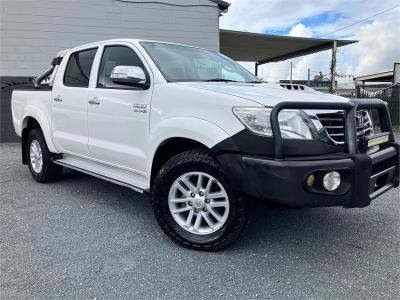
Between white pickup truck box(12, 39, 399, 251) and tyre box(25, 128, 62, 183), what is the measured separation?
860 millimetres

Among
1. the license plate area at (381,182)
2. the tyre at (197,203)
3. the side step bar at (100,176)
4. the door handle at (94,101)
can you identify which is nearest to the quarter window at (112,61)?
the door handle at (94,101)

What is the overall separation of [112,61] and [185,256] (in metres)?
2.30

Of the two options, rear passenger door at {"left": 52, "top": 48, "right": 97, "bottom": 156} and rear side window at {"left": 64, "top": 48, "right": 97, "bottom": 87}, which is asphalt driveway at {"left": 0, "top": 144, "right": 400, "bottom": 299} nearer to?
rear passenger door at {"left": 52, "top": 48, "right": 97, "bottom": 156}

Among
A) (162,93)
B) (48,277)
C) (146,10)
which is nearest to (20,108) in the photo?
(162,93)

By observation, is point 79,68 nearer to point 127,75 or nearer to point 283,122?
point 127,75

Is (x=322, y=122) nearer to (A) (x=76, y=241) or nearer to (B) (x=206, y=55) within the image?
(B) (x=206, y=55)

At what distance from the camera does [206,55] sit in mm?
4477

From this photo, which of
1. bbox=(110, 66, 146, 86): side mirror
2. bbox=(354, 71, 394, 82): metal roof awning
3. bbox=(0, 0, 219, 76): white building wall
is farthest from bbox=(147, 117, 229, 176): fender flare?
bbox=(354, 71, 394, 82): metal roof awning

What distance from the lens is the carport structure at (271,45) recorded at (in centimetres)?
1369

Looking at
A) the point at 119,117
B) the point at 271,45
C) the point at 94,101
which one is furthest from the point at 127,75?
the point at 271,45

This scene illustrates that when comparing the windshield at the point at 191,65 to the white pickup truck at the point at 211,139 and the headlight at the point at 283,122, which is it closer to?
the white pickup truck at the point at 211,139

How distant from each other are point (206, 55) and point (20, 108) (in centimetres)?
318

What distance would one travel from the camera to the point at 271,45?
15.7 metres

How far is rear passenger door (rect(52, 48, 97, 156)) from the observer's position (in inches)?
177
